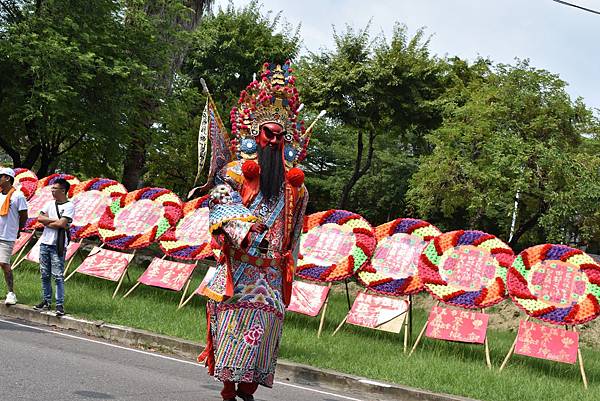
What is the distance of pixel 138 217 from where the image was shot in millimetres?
13438

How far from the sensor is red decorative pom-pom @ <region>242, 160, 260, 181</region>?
5668 millimetres

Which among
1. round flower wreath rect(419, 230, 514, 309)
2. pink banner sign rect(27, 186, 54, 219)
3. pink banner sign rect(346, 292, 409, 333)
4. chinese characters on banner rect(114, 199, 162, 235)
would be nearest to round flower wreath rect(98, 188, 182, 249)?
chinese characters on banner rect(114, 199, 162, 235)

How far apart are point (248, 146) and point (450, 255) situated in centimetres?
578

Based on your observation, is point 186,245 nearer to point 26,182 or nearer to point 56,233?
point 56,233

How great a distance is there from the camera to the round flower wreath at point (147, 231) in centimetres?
1301

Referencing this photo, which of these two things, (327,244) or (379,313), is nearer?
(379,313)

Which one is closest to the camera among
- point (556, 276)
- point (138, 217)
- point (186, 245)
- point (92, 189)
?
point (556, 276)

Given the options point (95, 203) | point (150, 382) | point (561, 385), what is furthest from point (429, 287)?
point (95, 203)

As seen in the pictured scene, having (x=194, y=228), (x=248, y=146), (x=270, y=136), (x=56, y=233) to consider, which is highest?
(x=270, y=136)

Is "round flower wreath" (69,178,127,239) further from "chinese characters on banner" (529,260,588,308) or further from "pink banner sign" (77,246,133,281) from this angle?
"chinese characters on banner" (529,260,588,308)

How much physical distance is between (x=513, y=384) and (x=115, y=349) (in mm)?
4488

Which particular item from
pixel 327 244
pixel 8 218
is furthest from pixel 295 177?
pixel 327 244

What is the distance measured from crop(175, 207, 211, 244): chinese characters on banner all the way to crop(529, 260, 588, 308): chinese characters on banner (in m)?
5.15

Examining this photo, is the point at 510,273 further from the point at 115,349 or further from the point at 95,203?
the point at 95,203
